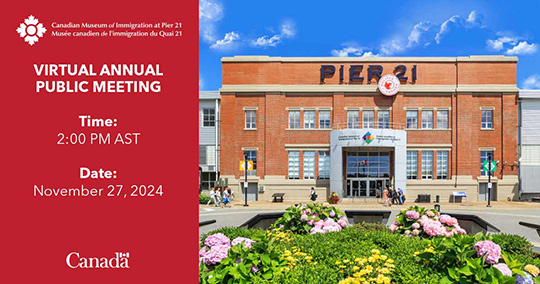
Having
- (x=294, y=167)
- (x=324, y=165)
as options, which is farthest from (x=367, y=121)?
(x=294, y=167)

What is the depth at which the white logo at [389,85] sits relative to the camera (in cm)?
3425

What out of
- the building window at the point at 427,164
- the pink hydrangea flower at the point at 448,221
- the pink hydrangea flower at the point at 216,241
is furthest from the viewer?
the building window at the point at 427,164

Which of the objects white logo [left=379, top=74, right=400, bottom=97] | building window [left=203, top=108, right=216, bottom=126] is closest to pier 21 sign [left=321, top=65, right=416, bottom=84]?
white logo [left=379, top=74, right=400, bottom=97]

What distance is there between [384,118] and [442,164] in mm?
6974

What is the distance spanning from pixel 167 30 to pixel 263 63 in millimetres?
33056

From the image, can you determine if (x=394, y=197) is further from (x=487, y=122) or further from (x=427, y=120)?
(x=487, y=122)

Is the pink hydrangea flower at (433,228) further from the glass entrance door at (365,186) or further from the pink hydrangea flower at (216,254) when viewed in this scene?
the glass entrance door at (365,186)

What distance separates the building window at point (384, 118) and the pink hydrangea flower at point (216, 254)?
32.4m

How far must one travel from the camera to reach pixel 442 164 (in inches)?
1353

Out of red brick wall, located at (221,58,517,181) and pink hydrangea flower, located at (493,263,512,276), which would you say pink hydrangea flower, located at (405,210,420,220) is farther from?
red brick wall, located at (221,58,517,181)

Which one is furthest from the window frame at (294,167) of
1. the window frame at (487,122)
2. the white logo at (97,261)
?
the white logo at (97,261)

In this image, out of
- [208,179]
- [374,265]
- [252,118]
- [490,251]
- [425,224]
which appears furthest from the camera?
[208,179]

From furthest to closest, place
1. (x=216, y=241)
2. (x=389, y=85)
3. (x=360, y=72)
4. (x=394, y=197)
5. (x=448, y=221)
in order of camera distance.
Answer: (x=360, y=72), (x=389, y=85), (x=394, y=197), (x=448, y=221), (x=216, y=241)

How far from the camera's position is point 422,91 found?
34500 mm
